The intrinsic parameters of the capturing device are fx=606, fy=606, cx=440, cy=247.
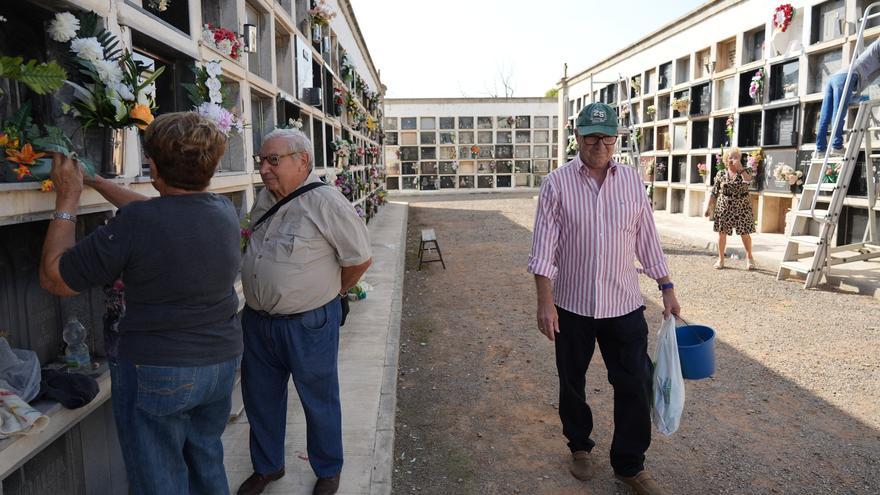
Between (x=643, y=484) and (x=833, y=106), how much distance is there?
5.57 metres

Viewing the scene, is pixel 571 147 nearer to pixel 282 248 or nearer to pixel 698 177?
pixel 698 177

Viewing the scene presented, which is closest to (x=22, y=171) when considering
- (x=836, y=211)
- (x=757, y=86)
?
(x=836, y=211)

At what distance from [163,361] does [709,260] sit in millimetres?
6828

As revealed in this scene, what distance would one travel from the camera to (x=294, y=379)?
2.02 metres

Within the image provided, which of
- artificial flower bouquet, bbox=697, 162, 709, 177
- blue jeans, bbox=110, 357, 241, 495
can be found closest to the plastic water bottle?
blue jeans, bbox=110, 357, 241, 495

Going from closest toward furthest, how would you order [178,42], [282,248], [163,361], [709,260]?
[163,361] < [282,248] < [178,42] < [709,260]

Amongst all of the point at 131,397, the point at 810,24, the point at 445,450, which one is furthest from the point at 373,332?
the point at 810,24

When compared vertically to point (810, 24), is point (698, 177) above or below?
below

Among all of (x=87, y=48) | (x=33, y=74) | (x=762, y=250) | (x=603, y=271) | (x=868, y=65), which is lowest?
(x=762, y=250)

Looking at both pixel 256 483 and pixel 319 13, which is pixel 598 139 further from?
pixel 319 13

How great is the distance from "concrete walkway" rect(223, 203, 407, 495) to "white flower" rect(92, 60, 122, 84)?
141 cm

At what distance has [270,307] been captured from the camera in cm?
190

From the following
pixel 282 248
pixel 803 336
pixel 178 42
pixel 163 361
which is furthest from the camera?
pixel 803 336

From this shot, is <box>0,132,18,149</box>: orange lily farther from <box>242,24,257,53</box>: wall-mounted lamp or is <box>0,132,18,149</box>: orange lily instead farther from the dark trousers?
<box>242,24,257,53</box>: wall-mounted lamp
